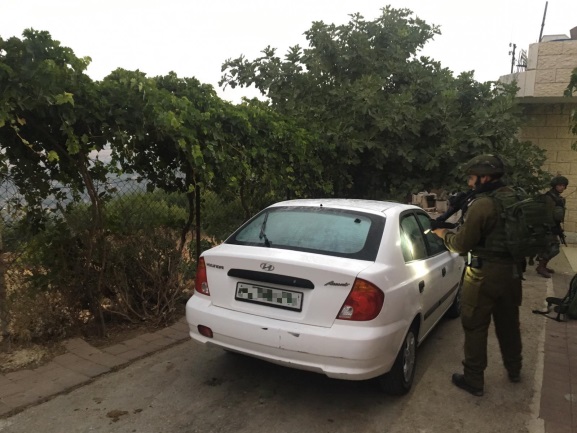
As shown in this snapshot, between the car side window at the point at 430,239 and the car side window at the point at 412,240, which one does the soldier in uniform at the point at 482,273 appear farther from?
the car side window at the point at 430,239

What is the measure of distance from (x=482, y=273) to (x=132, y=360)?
2.96m

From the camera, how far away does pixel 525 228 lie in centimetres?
302

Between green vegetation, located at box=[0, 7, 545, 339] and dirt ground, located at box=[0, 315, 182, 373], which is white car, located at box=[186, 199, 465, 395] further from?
dirt ground, located at box=[0, 315, 182, 373]

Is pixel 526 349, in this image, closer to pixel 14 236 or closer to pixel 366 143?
pixel 366 143

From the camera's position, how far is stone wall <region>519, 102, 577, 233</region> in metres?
9.82

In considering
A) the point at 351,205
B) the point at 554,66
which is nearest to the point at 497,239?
the point at 351,205

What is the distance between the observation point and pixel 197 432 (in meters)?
2.74

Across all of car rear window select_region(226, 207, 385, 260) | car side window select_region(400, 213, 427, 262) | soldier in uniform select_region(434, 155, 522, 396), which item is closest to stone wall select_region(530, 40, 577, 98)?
car side window select_region(400, 213, 427, 262)

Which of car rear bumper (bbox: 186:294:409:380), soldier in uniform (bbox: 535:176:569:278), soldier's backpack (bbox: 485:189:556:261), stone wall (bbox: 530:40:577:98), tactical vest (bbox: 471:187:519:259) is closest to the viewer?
car rear bumper (bbox: 186:294:409:380)

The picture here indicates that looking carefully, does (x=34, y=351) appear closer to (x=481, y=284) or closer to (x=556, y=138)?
(x=481, y=284)

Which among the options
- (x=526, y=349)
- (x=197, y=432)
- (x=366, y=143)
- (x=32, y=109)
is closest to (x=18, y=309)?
(x=32, y=109)

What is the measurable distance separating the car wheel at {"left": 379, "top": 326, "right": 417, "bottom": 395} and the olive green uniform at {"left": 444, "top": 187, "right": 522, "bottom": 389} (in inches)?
16.7

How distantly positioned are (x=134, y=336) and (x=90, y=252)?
3.12 feet

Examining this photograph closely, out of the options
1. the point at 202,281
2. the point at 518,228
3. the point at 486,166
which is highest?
the point at 486,166
